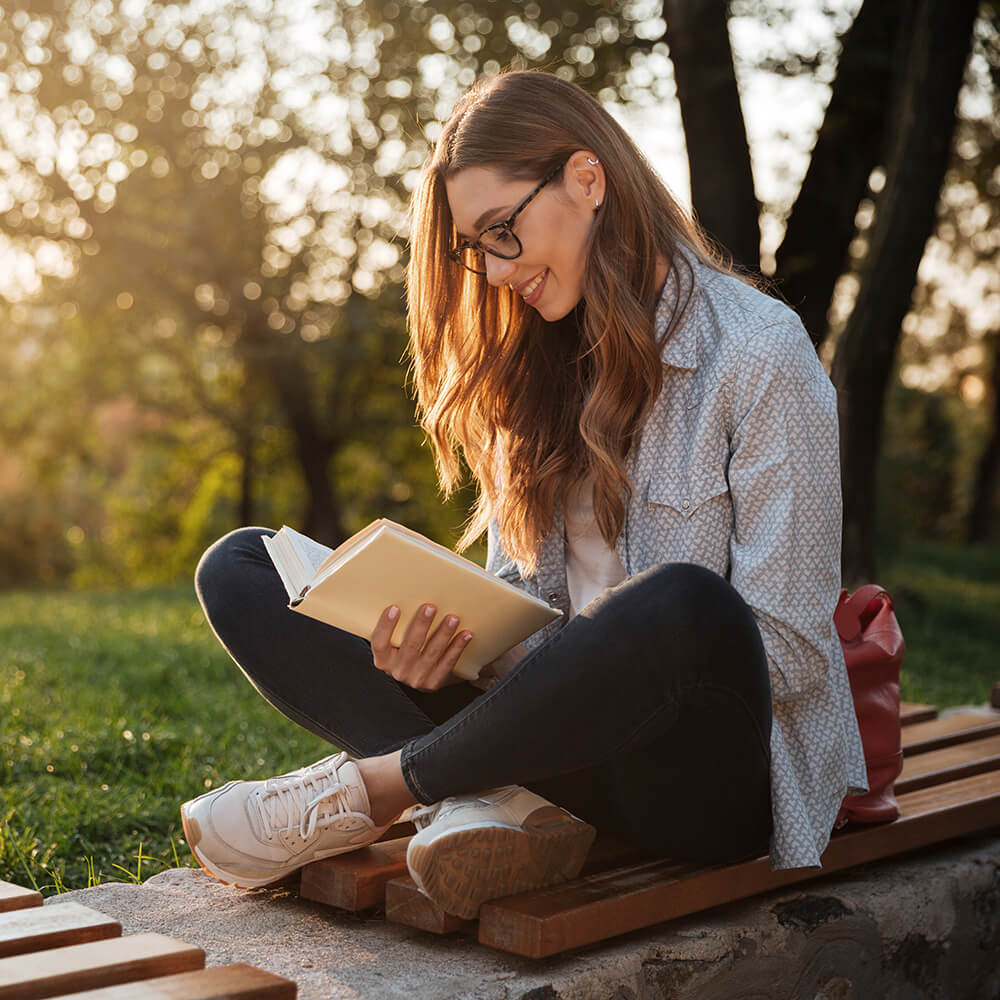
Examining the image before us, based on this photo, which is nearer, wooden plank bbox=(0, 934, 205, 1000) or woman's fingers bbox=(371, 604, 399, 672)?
wooden plank bbox=(0, 934, 205, 1000)

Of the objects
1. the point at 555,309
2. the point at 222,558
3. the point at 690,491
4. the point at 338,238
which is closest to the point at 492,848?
the point at 690,491

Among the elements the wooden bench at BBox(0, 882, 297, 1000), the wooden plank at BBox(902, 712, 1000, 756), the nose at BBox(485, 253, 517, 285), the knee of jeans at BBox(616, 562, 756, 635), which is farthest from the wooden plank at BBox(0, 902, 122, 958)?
the wooden plank at BBox(902, 712, 1000, 756)

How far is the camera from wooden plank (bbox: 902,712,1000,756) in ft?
9.85

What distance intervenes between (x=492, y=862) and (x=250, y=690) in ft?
9.17

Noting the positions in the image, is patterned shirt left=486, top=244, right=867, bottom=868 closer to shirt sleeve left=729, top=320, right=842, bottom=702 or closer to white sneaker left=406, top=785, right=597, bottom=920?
shirt sleeve left=729, top=320, right=842, bottom=702

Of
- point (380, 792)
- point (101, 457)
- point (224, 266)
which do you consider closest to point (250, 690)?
→ point (380, 792)

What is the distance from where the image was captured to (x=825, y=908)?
2143 mm

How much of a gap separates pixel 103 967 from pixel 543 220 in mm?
1450

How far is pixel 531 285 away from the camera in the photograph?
236cm

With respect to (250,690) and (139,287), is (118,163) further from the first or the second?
(250,690)

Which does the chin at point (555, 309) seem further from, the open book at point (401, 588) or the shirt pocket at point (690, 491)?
the open book at point (401, 588)

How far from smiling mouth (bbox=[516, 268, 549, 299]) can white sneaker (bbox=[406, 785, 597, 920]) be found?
95 centimetres

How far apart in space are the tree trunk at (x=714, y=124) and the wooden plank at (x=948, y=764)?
319 cm

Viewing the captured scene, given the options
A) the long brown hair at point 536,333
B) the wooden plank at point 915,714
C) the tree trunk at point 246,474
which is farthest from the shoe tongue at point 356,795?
the tree trunk at point 246,474
